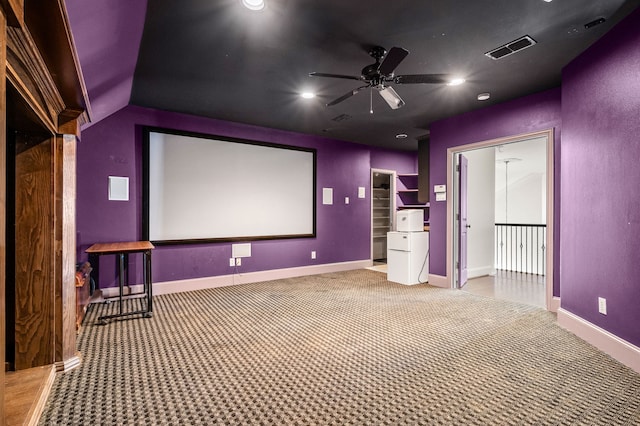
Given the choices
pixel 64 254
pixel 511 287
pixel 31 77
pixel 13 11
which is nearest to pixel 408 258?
pixel 511 287

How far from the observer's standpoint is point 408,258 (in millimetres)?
5043

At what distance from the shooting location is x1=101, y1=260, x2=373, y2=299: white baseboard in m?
4.30

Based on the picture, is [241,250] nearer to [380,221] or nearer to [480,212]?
[380,221]

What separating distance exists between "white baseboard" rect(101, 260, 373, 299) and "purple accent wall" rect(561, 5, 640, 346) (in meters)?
3.65

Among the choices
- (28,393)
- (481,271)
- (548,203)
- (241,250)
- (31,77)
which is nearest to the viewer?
(31,77)

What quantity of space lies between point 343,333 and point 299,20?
2541 millimetres

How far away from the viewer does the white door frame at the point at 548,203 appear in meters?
3.70

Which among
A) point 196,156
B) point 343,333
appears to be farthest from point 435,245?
point 196,156

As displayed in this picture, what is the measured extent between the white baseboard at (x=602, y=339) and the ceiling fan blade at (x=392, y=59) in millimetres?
2628

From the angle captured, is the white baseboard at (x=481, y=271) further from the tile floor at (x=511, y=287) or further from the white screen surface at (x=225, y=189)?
the white screen surface at (x=225, y=189)

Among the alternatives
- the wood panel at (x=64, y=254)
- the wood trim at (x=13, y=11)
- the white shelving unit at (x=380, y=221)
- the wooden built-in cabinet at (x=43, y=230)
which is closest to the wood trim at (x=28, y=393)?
the wooden built-in cabinet at (x=43, y=230)

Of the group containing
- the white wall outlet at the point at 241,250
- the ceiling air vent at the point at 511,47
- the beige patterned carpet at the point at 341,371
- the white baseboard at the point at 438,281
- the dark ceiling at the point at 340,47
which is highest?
the dark ceiling at the point at 340,47

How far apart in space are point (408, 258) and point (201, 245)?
307 cm

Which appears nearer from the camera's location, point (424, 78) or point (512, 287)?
point (424, 78)
